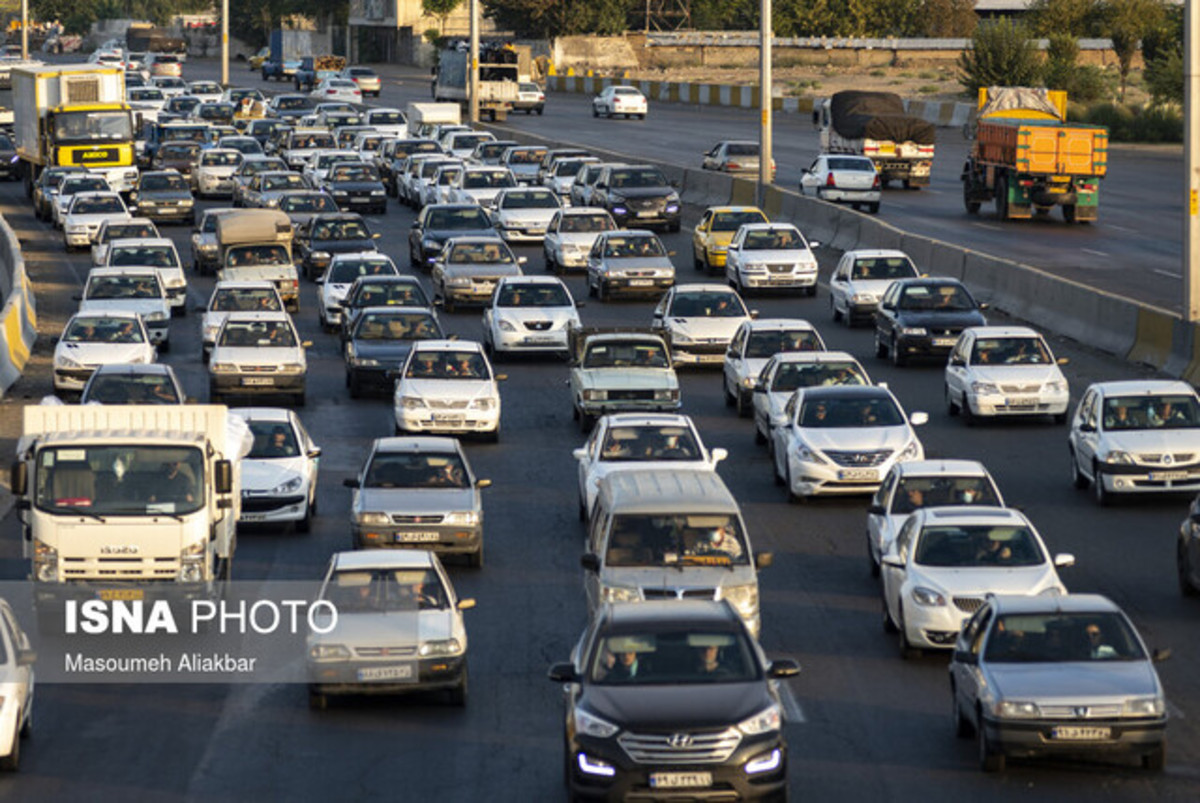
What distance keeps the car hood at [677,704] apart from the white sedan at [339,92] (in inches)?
3686

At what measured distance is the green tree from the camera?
327ft

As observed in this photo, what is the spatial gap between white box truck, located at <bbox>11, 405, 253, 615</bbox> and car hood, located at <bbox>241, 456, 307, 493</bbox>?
506 centimetres

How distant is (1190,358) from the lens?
3716 centimetres

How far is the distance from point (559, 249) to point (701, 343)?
13.5m

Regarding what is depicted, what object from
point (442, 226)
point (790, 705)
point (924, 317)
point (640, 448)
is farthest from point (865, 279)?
point (790, 705)

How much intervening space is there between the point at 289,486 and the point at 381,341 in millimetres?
10765

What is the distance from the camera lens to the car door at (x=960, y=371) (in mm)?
34625

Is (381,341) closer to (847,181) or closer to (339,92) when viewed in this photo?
(847,181)

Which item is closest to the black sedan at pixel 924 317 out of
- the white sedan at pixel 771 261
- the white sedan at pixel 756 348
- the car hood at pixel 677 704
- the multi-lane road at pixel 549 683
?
the multi-lane road at pixel 549 683

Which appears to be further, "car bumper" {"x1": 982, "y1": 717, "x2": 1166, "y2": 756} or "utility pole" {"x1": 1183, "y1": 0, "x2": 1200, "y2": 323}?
"utility pole" {"x1": 1183, "y1": 0, "x2": 1200, "y2": 323}

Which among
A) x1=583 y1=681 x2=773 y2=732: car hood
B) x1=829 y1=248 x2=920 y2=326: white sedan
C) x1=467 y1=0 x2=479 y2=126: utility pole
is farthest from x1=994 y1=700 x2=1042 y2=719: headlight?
x1=467 y1=0 x2=479 y2=126: utility pole

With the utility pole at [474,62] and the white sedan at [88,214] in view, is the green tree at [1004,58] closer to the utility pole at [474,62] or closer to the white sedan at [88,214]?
the utility pole at [474,62]

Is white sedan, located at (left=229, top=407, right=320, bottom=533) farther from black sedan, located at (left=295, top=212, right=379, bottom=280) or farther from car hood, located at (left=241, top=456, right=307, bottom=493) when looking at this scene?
black sedan, located at (left=295, top=212, right=379, bottom=280)

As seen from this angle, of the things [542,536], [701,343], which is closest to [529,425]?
[701,343]
